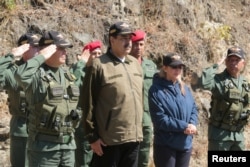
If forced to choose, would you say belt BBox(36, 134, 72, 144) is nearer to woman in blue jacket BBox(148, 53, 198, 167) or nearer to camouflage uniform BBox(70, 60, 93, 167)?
woman in blue jacket BBox(148, 53, 198, 167)

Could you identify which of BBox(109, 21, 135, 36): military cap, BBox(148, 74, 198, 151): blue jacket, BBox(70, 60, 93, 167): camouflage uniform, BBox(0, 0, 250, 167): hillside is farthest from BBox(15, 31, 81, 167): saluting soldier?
BBox(0, 0, 250, 167): hillside

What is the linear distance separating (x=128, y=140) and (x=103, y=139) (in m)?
0.24

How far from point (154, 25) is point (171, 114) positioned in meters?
4.87

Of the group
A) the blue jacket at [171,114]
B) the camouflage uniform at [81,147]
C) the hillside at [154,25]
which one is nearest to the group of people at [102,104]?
the blue jacket at [171,114]

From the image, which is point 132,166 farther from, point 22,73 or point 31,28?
point 31,28

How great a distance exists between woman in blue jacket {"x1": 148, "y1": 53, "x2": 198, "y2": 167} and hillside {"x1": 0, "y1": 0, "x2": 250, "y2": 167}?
311cm

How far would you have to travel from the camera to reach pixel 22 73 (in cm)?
460

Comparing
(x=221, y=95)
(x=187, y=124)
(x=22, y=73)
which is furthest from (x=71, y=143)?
(x=221, y=95)

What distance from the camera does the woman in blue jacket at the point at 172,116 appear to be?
5.22m

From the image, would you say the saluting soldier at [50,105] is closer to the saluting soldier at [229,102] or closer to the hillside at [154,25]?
the saluting soldier at [229,102]

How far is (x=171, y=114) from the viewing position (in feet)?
17.2

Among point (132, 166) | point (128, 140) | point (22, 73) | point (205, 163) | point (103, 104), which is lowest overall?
point (205, 163)

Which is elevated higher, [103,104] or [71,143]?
[103,104]

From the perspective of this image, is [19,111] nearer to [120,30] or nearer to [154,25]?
[120,30]
